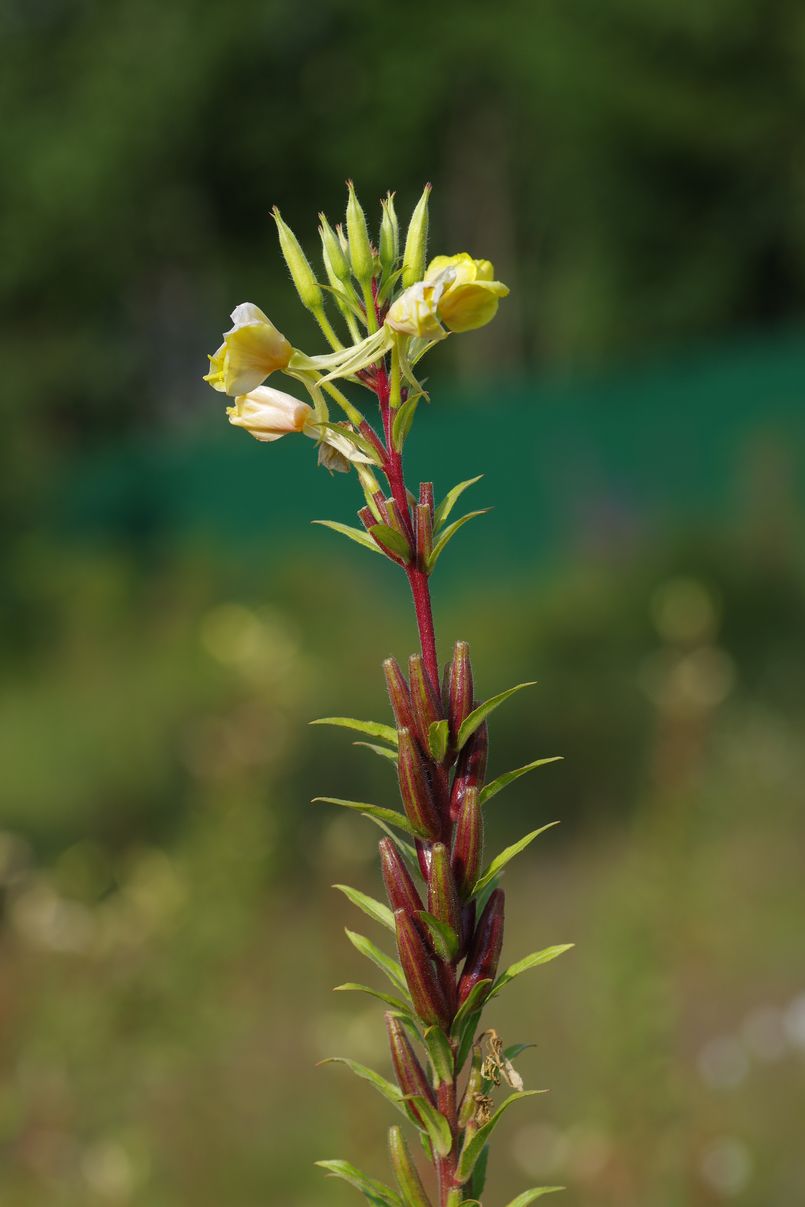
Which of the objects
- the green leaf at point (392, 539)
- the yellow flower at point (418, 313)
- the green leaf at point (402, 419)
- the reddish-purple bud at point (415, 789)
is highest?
the yellow flower at point (418, 313)

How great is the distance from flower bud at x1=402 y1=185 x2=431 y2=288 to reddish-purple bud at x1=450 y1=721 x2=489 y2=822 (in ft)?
0.96

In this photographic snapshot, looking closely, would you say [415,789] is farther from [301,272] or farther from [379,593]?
[379,593]

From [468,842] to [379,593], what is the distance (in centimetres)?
1054

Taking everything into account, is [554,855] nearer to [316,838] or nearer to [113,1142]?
[316,838]

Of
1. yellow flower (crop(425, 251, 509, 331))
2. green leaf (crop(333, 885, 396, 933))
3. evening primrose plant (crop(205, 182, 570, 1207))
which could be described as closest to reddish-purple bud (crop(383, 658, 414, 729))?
evening primrose plant (crop(205, 182, 570, 1207))

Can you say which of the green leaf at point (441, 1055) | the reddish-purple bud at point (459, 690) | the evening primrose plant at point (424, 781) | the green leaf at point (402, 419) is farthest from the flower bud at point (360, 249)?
the green leaf at point (441, 1055)

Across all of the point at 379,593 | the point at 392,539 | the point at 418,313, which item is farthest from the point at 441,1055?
the point at 379,593

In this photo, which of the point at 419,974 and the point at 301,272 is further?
the point at 301,272

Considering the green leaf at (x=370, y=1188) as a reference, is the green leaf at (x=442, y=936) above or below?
above

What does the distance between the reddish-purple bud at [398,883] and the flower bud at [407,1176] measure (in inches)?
6.2

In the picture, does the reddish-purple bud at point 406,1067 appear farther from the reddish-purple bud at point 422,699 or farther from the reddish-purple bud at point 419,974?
the reddish-purple bud at point 422,699

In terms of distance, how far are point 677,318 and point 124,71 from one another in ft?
37.6

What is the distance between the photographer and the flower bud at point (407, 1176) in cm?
90

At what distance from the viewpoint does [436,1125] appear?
2.98 feet
